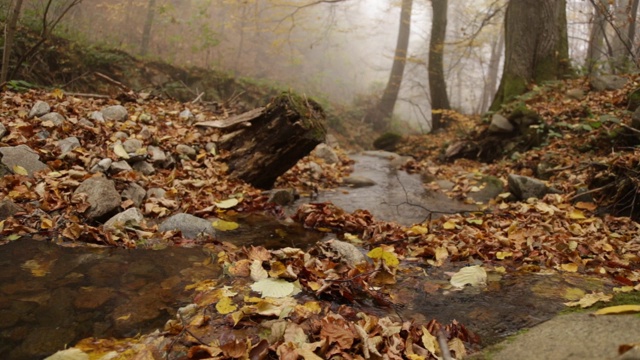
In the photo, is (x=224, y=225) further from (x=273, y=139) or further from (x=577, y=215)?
(x=577, y=215)

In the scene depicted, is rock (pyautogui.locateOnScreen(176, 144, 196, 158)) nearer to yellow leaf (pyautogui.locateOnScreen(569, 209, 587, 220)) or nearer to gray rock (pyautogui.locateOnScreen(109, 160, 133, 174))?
gray rock (pyautogui.locateOnScreen(109, 160, 133, 174))

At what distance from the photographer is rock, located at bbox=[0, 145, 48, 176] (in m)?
3.46

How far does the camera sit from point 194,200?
4.02 meters

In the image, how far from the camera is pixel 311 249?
2781 mm

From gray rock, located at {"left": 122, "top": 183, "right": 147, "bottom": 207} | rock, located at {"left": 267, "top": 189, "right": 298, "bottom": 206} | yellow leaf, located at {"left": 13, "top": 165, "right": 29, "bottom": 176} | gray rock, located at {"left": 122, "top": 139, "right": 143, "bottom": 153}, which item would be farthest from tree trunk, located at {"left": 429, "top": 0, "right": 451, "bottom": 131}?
yellow leaf, located at {"left": 13, "top": 165, "right": 29, "bottom": 176}

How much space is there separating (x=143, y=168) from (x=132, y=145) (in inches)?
14.2

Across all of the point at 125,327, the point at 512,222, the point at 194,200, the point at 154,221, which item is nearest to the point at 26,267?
the point at 125,327

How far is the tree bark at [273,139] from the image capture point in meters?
4.69

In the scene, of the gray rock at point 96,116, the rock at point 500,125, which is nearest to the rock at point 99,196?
the gray rock at point 96,116

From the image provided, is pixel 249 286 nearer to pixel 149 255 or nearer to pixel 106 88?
pixel 149 255

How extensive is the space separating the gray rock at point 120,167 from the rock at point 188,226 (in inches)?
43.4

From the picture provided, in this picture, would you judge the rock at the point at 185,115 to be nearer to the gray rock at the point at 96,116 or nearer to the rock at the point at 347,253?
the gray rock at the point at 96,116

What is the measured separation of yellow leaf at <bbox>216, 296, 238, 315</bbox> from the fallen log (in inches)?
115

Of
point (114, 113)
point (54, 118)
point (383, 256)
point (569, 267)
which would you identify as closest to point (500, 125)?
point (569, 267)
